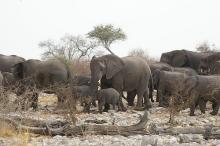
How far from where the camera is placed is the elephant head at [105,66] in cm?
1636

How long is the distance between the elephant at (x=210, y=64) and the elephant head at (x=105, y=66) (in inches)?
207

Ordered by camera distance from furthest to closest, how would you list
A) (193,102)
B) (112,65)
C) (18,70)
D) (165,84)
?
1. (165,84)
2. (112,65)
3. (18,70)
4. (193,102)

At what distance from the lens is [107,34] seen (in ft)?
149

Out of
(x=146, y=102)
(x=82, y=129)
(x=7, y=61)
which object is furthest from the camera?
(x=7, y=61)

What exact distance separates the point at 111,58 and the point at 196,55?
827cm

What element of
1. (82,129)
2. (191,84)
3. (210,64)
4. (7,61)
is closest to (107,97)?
(191,84)

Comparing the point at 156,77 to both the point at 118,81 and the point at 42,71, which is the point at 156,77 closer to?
the point at 118,81

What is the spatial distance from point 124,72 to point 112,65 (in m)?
0.73

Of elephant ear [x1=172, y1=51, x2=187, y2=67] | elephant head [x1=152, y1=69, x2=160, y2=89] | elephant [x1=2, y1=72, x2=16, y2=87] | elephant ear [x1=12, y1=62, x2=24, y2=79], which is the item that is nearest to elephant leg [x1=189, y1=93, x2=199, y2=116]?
elephant head [x1=152, y1=69, x2=160, y2=89]

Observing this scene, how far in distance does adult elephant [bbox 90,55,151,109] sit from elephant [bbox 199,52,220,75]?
158 inches

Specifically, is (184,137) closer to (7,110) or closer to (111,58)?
(7,110)

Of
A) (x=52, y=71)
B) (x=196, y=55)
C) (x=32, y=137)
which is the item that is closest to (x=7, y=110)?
(x=32, y=137)

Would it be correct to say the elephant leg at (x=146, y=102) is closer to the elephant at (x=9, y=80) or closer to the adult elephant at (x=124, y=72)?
the adult elephant at (x=124, y=72)

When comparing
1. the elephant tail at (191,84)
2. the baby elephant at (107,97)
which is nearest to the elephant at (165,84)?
the elephant tail at (191,84)
